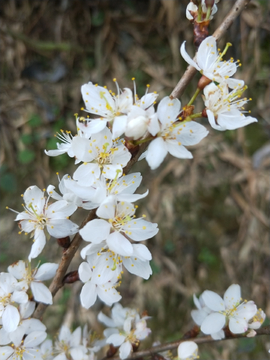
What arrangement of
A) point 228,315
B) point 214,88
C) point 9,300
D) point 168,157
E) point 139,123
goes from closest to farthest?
point 139,123 → point 214,88 → point 9,300 → point 228,315 → point 168,157

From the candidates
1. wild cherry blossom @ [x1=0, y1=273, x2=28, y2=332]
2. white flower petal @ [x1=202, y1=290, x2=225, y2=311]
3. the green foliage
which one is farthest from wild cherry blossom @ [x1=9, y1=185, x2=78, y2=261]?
the green foliage

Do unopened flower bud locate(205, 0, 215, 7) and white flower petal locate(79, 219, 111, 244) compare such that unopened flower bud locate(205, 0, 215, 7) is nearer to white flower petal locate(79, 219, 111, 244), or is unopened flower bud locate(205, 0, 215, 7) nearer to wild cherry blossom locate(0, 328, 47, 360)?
white flower petal locate(79, 219, 111, 244)

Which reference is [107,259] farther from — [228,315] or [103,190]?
[228,315]

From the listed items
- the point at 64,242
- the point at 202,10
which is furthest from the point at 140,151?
the point at 202,10

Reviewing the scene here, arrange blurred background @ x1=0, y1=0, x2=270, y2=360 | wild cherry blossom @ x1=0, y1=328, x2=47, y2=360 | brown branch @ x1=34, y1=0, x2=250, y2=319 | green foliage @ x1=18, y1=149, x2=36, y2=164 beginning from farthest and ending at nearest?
green foliage @ x1=18, y1=149, x2=36, y2=164 → blurred background @ x1=0, y1=0, x2=270, y2=360 → wild cherry blossom @ x1=0, y1=328, x2=47, y2=360 → brown branch @ x1=34, y1=0, x2=250, y2=319

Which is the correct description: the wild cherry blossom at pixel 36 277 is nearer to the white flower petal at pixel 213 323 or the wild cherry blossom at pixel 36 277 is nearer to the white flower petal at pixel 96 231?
the white flower petal at pixel 96 231

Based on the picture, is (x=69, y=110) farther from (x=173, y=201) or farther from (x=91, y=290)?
(x=91, y=290)
